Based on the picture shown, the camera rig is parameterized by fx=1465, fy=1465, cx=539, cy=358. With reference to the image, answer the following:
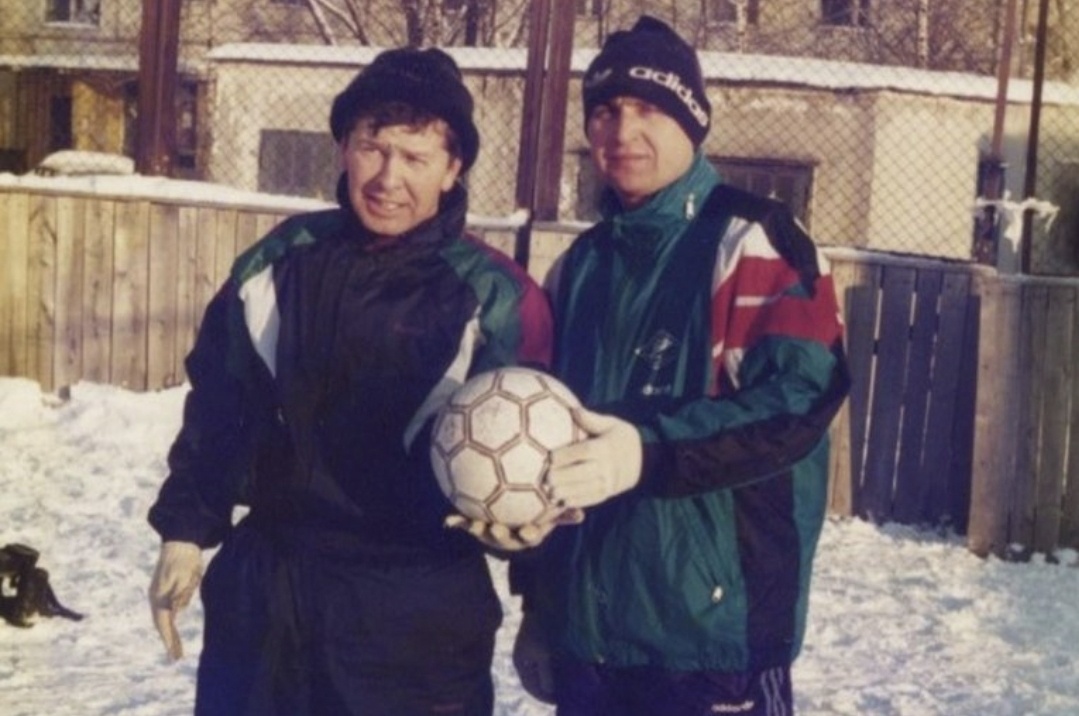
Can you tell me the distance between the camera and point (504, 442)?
277 centimetres

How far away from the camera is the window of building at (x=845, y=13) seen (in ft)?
68.6

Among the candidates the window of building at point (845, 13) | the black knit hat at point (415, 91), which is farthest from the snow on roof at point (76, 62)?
the black knit hat at point (415, 91)

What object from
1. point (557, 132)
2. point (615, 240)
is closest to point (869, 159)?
point (557, 132)

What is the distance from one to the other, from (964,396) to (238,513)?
3617 millimetres

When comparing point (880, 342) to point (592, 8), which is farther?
point (592, 8)

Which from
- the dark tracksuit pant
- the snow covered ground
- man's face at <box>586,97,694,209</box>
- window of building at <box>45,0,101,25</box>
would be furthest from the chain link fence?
man's face at <box>586,97,694,209</box>

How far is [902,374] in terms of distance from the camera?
7406mm

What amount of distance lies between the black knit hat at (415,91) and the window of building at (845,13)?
18.6m

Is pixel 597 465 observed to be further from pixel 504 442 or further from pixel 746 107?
pixel 746 107

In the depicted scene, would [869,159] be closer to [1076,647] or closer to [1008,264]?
[1008,264]

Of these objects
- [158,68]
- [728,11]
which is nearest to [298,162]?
[158,68]

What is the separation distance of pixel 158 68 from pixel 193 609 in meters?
3.66

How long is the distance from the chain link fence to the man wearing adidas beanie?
6.75 meters

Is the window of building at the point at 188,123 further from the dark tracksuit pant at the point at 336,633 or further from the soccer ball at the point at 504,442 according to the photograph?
the soccer ball at the point at 504,442
